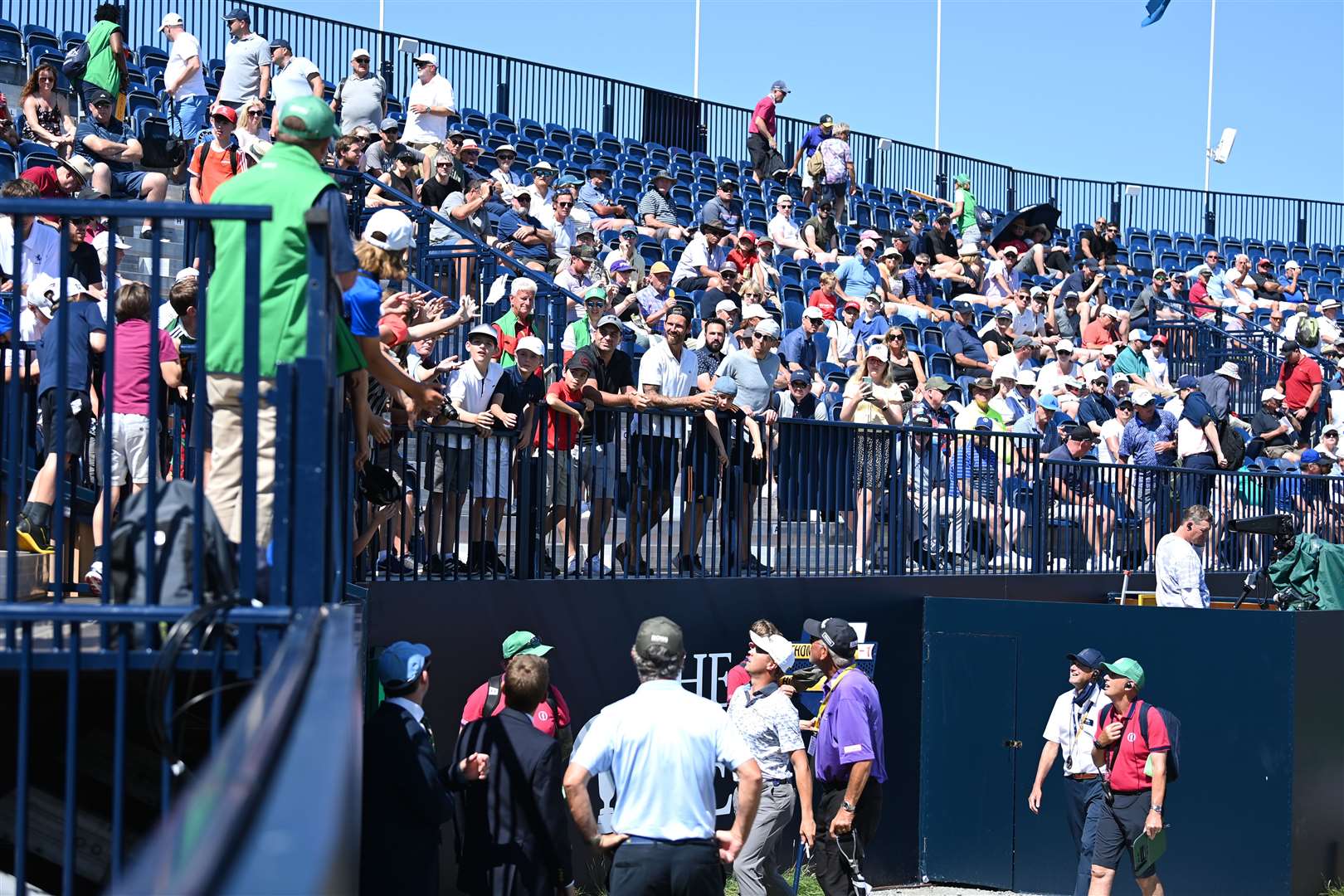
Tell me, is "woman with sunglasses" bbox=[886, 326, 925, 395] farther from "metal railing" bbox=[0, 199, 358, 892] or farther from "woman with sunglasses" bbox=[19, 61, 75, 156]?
"metal railing" bbox=[0, 199, 358, 892]

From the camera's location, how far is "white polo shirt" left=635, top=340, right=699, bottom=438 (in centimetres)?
1228

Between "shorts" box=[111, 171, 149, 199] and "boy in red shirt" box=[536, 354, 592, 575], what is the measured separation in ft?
14.4

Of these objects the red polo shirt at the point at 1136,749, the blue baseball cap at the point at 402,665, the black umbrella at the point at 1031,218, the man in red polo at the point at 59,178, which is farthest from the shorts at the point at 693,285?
the blue baseball cap at the point at 402,665

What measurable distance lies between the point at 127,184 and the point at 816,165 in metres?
13.7

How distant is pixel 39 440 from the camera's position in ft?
28.5

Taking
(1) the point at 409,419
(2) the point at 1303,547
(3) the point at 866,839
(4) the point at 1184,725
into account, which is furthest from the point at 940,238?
(1) the point at 409,419

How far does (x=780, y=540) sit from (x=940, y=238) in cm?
1230

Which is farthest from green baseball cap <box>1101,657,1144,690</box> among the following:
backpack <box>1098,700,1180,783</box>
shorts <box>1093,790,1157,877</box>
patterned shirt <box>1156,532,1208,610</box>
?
patterned shirt <box>1156,532,1208,610</box>

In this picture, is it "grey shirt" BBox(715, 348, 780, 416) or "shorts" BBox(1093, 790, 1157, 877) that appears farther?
"grey shirt" BBox(715, 348, 780, 416)

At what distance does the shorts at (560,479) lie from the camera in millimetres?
11266

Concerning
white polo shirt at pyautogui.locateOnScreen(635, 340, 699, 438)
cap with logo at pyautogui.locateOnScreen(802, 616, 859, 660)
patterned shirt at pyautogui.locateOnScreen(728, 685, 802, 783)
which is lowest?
patterned shirt at pyautogui.locateOnScreen(728, 685, 802, 783)

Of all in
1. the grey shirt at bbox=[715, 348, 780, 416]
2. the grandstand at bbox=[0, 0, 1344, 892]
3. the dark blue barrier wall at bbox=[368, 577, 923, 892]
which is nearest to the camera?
the grandstand at bbox=[0, 0, 1344, 892]

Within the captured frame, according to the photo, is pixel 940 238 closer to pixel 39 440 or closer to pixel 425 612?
pixel 425 612

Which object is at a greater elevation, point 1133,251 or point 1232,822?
point 1133,251
